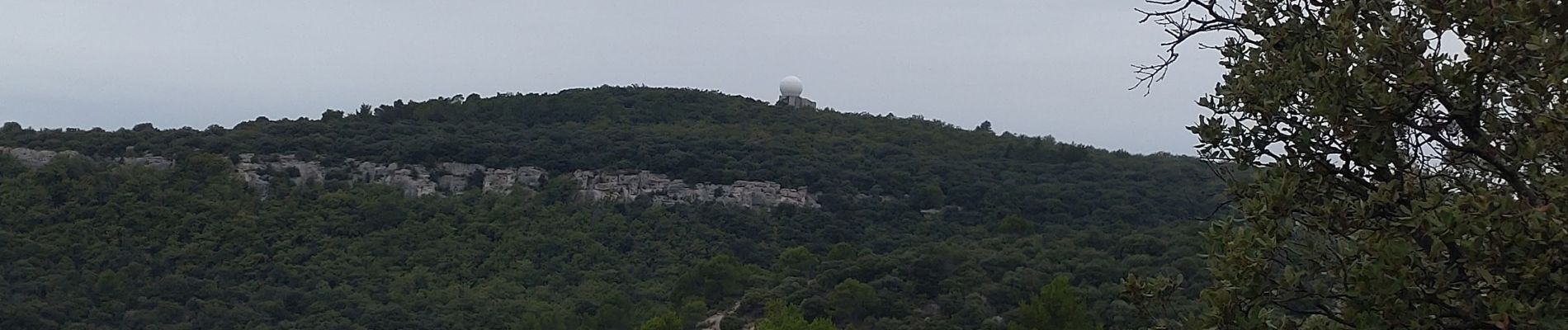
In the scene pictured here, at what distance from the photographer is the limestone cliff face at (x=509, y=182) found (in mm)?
41750

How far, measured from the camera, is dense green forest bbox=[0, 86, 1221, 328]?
24.9 metres

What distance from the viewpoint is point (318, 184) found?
4097 centimetres

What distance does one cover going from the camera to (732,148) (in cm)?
4716

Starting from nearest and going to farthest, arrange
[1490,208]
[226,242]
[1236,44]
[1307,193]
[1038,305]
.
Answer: [1490,208]
[1307,193]
[1236,44]
[1038,305]
[226,242]

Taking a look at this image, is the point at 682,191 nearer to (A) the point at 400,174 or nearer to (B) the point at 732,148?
(B) the point at 732,148

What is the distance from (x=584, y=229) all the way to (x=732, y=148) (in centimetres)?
950

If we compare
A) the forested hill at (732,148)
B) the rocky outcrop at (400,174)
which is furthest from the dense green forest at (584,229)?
the rocky outcrop at (400,174)

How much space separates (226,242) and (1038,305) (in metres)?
25.5

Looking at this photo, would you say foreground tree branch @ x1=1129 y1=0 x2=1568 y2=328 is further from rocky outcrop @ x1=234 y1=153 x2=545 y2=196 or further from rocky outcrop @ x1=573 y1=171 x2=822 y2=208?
rocky outcrop @ x1=234 y1=153 x2=545 y2=196

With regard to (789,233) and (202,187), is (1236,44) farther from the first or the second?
(202,187)

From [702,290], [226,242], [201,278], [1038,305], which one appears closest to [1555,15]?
[1038,305]

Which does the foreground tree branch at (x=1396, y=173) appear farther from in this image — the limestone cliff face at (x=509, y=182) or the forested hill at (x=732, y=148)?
the limestone cliff face at (x=509, y=182)

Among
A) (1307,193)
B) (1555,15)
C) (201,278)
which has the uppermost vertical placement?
(1555,15)

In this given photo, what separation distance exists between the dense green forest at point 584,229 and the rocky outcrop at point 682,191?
519 mm
